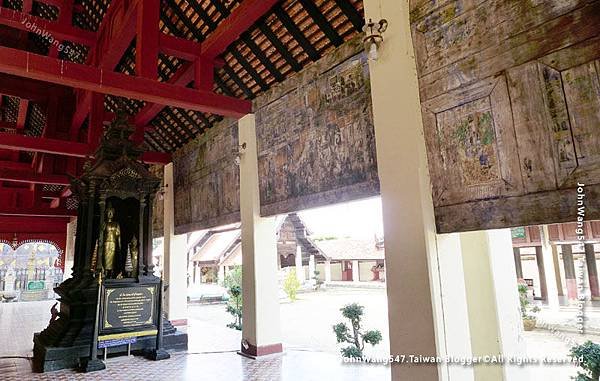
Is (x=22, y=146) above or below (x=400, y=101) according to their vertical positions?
above

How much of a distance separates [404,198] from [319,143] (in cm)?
183

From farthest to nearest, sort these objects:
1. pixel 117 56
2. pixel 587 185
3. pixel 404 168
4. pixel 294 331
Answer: pixel 294 331, pixel 117 56, pixel 404 168, pixel 587 185

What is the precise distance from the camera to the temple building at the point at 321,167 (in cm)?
287

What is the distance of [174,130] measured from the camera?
8.90 metres

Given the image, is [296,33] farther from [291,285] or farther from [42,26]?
[291,285]

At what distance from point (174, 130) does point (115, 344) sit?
476 cm

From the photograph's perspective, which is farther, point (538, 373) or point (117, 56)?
point (117, 56)

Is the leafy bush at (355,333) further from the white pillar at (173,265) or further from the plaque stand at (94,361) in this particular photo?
the white pillar at (173,265)

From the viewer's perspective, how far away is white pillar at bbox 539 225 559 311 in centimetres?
1036

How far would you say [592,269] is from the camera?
418 inches

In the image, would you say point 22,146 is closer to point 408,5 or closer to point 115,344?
point 115,344

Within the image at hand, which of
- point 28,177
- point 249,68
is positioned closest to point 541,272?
point 249,68

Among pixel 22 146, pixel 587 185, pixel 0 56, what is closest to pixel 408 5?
pixel 587 185

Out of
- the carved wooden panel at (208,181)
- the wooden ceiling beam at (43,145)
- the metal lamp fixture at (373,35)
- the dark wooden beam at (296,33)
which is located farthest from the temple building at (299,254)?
the metal lamp fixture at (373,35)
